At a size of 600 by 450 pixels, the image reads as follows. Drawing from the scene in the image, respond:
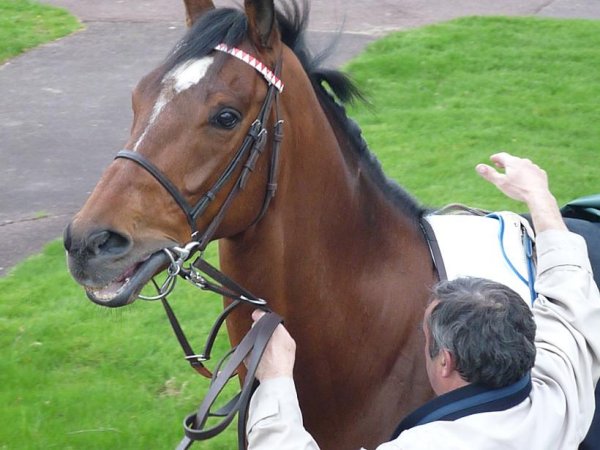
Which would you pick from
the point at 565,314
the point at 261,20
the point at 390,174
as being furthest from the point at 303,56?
the point at 390,174

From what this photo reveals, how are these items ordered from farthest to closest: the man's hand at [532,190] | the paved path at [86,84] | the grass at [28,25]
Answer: the grass at [28,25]
the paved path at [86,84]
the man's hand at [532,190]

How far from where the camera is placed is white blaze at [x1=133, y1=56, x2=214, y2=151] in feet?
9.36

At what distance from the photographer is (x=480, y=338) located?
251cm

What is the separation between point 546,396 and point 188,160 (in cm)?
117

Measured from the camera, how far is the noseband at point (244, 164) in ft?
9.25

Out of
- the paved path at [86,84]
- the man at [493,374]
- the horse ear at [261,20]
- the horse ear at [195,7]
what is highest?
the horse ear at [261,20]

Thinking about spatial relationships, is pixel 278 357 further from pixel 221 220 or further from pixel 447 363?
Result: pixel 447 363

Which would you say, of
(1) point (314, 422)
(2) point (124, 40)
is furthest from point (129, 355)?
(2) point (124, 40)

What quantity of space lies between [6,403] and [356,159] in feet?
9.40

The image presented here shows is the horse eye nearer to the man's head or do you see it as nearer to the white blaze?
the white blaze

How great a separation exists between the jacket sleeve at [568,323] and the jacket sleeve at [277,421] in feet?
2.23

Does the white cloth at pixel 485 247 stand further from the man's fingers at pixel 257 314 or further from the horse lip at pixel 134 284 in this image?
the horse lip at pixel 134 284

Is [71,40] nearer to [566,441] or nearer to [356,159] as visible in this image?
[356,159]

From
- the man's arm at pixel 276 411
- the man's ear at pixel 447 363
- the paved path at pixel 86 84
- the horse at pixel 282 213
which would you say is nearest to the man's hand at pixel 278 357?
the man's arm at pixel 276 411
